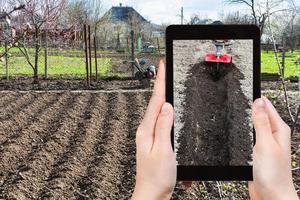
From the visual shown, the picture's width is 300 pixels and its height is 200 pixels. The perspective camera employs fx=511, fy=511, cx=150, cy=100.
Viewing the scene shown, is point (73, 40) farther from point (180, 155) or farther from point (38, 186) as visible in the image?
point (180, 155)

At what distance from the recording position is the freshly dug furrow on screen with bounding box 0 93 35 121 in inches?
299

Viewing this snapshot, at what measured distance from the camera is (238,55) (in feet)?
3.35

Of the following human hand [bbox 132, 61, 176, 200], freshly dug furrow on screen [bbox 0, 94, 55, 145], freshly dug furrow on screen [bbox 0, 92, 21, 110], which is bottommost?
freshly dug furrow on screen [bbox 0, 94, 55, 145]

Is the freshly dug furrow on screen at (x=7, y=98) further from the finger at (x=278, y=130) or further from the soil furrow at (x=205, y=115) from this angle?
the finger at (x=278, y=130)

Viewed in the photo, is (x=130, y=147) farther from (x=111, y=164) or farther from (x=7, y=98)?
(x=7, y=98)

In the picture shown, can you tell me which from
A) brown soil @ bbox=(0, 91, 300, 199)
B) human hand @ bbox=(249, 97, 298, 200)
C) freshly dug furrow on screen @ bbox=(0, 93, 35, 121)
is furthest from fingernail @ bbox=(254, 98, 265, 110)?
freshly dug furrow on screen @ bbox=(0, 93, 35, 121)

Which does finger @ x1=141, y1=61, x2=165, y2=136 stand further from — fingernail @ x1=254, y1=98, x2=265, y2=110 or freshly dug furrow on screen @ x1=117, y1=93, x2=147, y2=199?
freshly dug furrow on screen @ x1=117, y1=93, x2=147, y2=199

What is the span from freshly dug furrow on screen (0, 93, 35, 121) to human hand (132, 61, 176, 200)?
267 inches

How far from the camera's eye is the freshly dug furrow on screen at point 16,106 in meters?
7.60

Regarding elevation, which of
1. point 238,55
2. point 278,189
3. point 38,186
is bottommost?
point 38,186

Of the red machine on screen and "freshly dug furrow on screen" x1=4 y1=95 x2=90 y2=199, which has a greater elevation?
the red machine on screen

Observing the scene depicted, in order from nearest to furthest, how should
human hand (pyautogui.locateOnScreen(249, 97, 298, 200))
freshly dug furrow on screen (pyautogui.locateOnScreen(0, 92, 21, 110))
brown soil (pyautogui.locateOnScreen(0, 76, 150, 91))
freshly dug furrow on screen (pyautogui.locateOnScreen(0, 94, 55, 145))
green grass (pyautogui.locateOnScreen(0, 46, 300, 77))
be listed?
human hand (pyautogui.locateOnScreen(249, 97, 298, 200)) < freshly dug furrow on screen (pyautogui.locateOnScreen(0, 94, 55, 145)) < freshly dug furrow on screen (pyautogui.locateOnScreen(0, 92, 21, 110)) < brown soil (pyautogui.locateOnScreen(0, 76, 150, 91)) < green grass (pyautogui.locateOnScreen(0, 46, 300, 77))

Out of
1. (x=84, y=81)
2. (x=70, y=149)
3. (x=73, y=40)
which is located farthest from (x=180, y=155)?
(x=73, y=40)

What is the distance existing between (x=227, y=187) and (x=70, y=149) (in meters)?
2.07
